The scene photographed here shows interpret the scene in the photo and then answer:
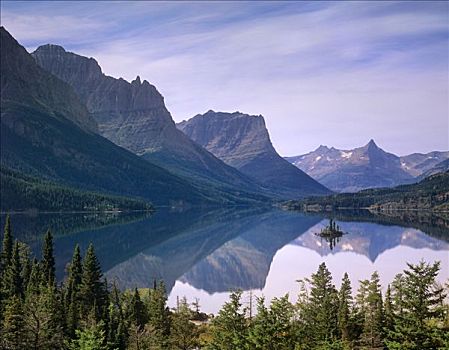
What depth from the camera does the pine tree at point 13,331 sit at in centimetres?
4959

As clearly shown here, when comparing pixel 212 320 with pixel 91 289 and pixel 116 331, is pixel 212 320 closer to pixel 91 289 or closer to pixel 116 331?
pixel 116 331

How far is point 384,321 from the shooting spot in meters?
54.5

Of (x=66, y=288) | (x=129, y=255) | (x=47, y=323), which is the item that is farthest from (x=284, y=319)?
(x=129, y=255)

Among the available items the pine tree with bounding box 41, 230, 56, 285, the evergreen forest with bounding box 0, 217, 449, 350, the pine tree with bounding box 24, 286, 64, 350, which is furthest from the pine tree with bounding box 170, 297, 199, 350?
the pine tree with bounding box 41, 230, 56, 285

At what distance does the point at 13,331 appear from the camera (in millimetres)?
51531

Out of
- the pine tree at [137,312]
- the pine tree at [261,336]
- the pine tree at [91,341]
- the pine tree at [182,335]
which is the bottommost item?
the pine tree at [182,335]

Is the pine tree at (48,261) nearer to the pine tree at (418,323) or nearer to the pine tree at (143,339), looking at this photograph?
the pine tree at (143,339)

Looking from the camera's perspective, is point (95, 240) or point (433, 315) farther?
point (95, 240)

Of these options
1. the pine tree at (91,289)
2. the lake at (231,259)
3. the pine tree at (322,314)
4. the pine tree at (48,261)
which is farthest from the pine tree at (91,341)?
the lake at (231,259)

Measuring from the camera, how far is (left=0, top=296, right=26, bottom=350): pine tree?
49594 mm

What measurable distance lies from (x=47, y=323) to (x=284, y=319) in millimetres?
21899

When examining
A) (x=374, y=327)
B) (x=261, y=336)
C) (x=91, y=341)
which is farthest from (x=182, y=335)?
(x=374, y=327)

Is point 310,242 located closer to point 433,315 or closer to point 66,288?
point 66,288

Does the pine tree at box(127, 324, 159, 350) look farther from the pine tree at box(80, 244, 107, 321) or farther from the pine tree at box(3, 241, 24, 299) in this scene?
the pine tree at box(3, 241, 24, 299)
